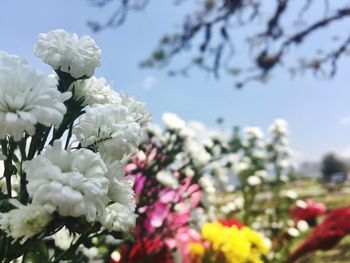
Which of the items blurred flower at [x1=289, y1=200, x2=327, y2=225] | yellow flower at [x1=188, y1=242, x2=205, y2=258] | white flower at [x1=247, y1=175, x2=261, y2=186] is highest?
yellow flower at [x1=188, y1=242, x2=205, y2=258]

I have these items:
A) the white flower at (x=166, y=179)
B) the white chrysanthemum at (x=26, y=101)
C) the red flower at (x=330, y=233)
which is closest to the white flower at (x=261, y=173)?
the red flower at (x=330, y=233)

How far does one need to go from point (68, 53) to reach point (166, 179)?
0.72m

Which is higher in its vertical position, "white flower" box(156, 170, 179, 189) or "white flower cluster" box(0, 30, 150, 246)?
"white flower cluster" box(0, 30, 150, 246)

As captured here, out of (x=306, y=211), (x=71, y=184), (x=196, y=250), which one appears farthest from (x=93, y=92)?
(x=306, y=211)

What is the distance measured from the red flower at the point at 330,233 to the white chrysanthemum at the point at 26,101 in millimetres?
1379

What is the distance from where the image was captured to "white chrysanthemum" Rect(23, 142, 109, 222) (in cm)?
37

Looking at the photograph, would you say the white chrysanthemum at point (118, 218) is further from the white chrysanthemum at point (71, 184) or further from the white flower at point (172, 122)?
the white flower at point (172, 122)

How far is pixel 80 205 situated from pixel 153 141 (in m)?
0.91

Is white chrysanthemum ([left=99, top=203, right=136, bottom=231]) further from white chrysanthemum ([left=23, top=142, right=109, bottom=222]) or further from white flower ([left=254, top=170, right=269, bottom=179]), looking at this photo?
white flower ([left=254, top=170, right=269, bottom=179])

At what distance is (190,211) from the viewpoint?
144 cm

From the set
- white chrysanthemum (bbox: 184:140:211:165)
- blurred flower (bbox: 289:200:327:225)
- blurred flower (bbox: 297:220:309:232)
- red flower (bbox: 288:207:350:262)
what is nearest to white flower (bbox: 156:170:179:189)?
white chrysanthemum (bbox: 184:140:211:165)

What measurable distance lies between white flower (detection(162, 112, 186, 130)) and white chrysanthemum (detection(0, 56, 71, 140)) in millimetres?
798

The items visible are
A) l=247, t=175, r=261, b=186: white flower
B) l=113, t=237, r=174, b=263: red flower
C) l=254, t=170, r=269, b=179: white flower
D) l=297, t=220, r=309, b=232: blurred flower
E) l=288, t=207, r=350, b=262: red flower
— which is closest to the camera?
l=113, t=237, r=174, b=263: red flower

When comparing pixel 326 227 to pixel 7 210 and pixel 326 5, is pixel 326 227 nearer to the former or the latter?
pixel 7 210
